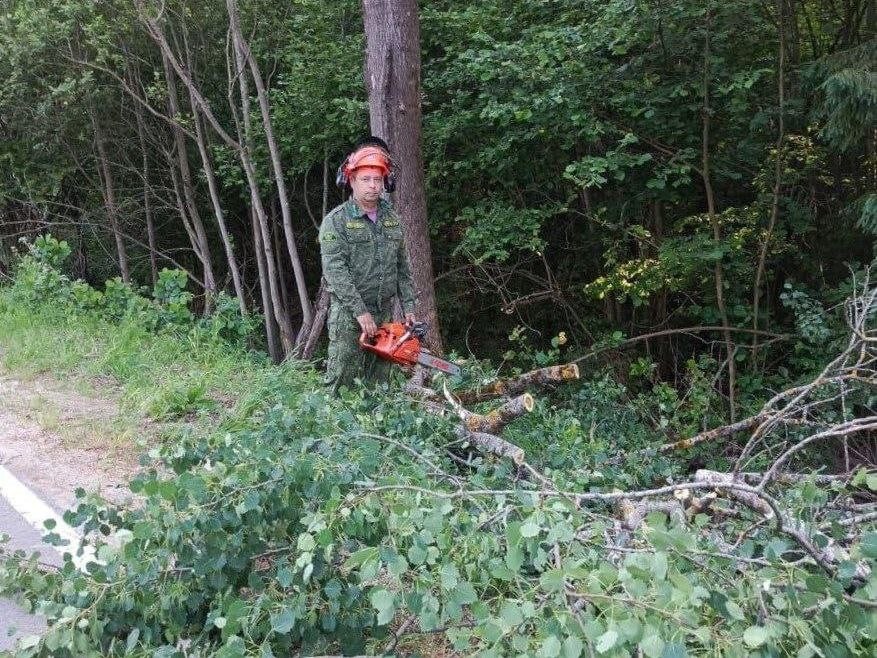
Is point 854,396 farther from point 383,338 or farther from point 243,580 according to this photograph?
point 243,580

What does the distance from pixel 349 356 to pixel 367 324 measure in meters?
0.40

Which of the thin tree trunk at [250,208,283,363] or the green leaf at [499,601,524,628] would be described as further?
the thin tree trunk at [250,208,283,363]

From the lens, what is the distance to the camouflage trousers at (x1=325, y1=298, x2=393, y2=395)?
5.04 metres

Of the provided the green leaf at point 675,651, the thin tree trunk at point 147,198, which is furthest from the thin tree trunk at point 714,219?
the thin tree trunk at point 147,198

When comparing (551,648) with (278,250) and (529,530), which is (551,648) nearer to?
(529,530)

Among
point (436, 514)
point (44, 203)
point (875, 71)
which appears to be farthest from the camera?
point (44, 203)

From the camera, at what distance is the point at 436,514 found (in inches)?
82.9

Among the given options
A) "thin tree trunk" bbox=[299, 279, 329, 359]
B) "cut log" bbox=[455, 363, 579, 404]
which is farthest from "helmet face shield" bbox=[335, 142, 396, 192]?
"thin tree trunk" bbox=[299, 279, 329, 359]

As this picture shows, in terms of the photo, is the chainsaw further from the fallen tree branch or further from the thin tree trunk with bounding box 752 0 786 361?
the thin tree trunk with bounding box 752 0 786 361

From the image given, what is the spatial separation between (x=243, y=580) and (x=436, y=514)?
38.0 inches

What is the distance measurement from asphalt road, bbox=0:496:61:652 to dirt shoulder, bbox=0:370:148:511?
243 millimetres

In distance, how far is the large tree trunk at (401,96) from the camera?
7.12 metres

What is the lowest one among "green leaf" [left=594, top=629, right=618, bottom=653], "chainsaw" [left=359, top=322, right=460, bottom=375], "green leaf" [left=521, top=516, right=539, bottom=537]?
"chainsaw" [left=359, top=322, right=460, bottom=375]

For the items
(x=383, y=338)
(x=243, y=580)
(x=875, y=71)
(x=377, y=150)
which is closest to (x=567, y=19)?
(x=875, y=71)
